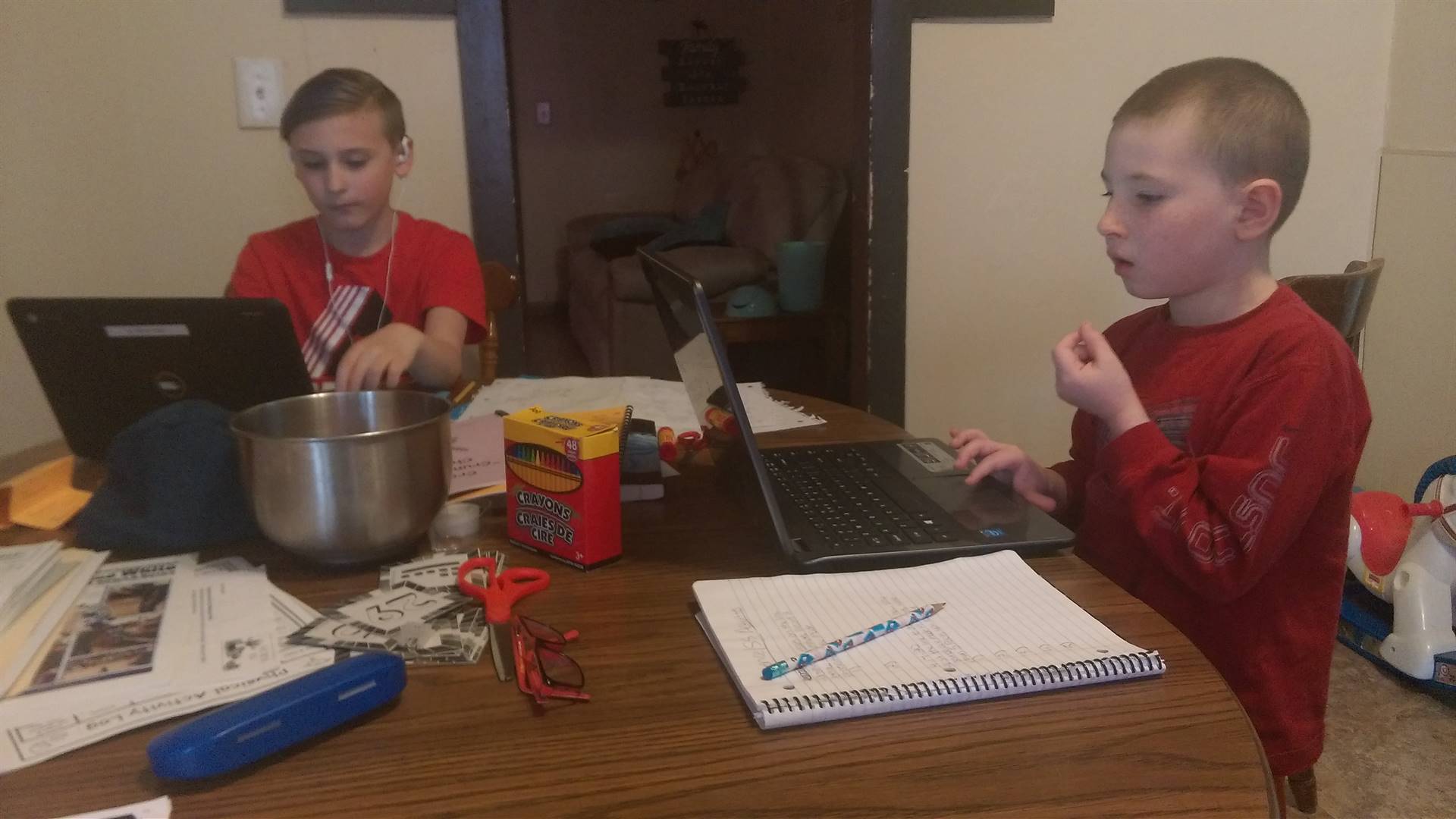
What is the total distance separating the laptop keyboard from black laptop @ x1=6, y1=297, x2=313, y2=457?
0.50 meters

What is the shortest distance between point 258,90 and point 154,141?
22cm

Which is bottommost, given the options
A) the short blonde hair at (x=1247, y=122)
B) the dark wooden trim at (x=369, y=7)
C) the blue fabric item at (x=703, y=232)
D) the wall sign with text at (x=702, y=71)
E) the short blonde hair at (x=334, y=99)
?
the blue fabric item at (x=703, y=232)

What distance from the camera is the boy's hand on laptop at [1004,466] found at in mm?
991

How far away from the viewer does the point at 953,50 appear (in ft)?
6.72

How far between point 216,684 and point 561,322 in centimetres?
552

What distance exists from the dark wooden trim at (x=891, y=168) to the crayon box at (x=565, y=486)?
1383mm

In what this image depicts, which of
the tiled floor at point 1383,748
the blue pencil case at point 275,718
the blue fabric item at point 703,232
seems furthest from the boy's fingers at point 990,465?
the blue fabric item at point 703,232

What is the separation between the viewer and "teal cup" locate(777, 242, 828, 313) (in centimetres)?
340

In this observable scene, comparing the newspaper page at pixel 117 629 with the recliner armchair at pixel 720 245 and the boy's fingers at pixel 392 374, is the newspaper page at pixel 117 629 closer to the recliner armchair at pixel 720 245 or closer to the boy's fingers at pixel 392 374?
the boy's fingers at pixel 392 374

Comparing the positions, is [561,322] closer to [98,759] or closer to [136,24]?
[136,24]

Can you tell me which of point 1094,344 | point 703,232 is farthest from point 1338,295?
point 703,232

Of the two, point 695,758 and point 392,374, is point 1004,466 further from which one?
point 392,374

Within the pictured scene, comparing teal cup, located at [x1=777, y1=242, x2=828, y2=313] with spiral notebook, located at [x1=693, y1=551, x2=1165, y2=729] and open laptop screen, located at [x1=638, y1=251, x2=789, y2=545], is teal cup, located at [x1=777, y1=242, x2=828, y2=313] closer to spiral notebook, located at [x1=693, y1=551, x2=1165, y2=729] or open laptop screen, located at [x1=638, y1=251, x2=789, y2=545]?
open laptop screen, located at [x1=638, y1=251, x2=789, y2=545]

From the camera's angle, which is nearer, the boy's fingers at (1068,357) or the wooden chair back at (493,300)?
the boy's fingers at (1068,357)
